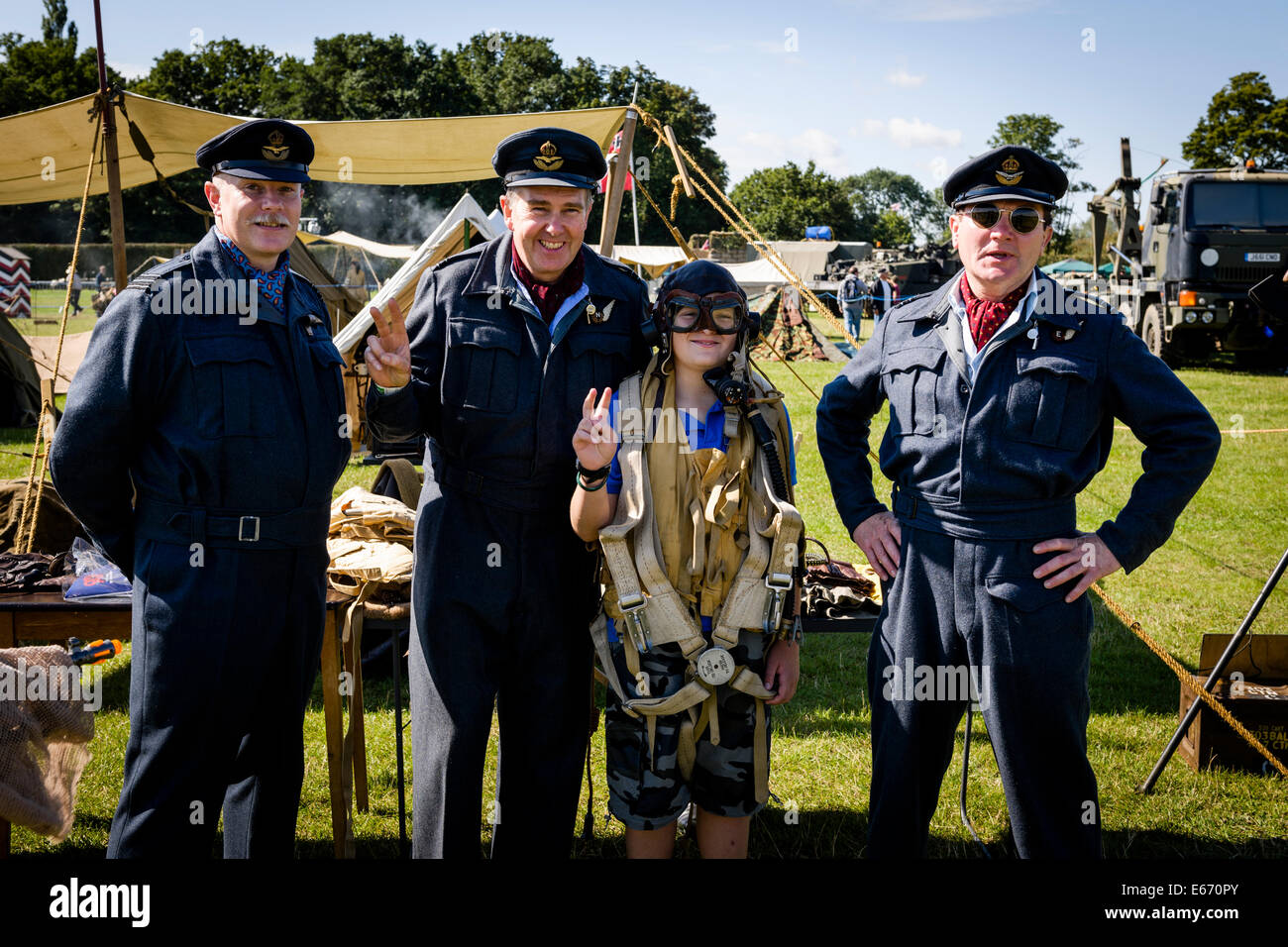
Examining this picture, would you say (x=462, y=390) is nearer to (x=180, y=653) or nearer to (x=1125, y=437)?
(x=180, y=653)

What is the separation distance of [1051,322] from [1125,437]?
33.2ft

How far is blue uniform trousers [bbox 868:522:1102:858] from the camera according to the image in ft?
8.53

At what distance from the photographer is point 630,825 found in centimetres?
273

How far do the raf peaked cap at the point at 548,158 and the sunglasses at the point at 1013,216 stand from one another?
114 cm

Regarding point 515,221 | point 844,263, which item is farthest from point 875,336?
point 844,263

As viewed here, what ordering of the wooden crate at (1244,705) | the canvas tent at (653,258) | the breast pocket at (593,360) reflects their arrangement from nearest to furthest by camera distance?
the breast pocket at (593,360) < the wooden crate at (1244,705) < the canvas tent at (653,258)

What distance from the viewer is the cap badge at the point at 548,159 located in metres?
2.83

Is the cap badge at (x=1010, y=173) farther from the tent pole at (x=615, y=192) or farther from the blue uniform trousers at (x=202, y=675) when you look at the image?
the tent pole at (x=615, y=192)

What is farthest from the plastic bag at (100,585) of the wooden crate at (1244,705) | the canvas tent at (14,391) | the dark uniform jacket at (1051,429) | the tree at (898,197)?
the tree at (898,197)

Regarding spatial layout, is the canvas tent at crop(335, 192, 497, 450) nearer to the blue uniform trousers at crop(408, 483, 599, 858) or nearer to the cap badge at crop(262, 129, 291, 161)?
the cap badge at crop(262, 129, 291, 161)

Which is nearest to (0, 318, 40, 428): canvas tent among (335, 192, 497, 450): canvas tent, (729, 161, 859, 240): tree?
(335, 192, 497, 450): canvas tent

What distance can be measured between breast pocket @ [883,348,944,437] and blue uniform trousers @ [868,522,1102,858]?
0.32 m

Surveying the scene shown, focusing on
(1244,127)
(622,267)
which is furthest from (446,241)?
(1244,127)

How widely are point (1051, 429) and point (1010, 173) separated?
29.1 inches
